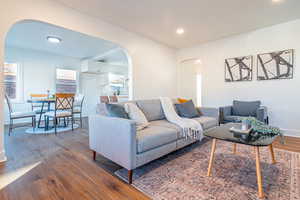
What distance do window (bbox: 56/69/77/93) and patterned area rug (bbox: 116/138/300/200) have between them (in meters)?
5.26

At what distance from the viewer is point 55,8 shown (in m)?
2.62

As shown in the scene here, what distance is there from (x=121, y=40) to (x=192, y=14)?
1.75 metres

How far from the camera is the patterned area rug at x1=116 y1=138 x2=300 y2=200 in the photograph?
1417mm

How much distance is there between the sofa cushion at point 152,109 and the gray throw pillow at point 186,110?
15.7 inches

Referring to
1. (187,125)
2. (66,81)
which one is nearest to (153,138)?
(187,125)

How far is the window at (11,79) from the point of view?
4.75 metres

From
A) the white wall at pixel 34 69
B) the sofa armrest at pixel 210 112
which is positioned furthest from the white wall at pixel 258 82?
the white wall at pixel 34 69

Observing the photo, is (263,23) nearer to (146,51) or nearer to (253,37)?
(253,37)

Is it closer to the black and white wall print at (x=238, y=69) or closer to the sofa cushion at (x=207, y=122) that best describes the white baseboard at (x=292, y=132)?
the black and white wall print at (x=238, y=69)

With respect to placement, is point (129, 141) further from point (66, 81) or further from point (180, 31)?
point (66, 81)

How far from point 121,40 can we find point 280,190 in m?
3.85

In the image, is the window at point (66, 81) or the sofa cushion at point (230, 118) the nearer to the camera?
the sofa cushion at point (230, 118)

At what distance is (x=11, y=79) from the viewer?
4816 millimetres

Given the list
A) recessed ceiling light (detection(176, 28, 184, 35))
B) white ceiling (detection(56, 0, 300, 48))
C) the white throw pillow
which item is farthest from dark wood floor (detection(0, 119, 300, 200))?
recessed ceiling light (detection(176, 28, 184, 35))
